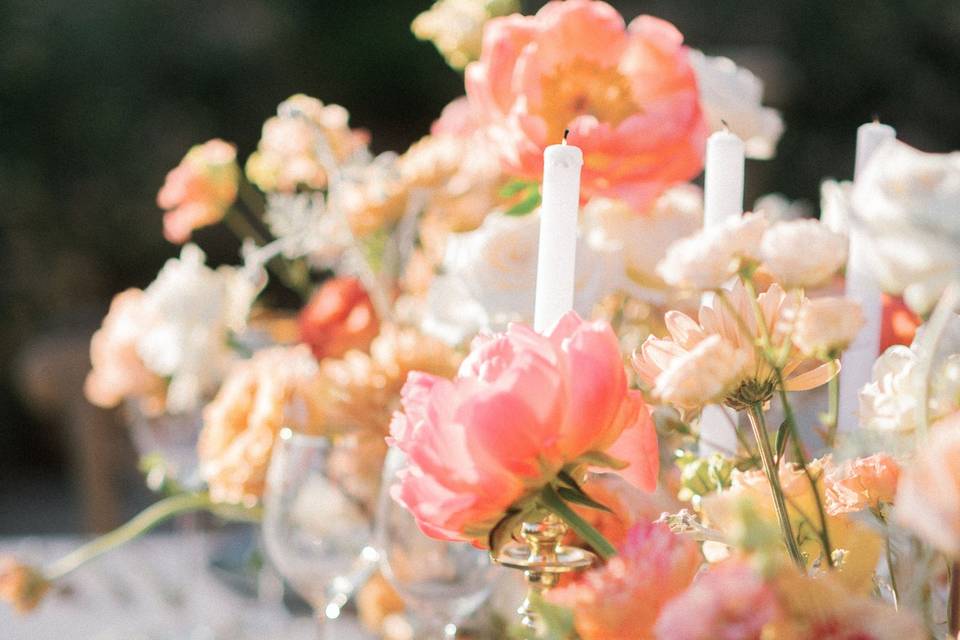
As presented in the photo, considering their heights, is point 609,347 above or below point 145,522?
above

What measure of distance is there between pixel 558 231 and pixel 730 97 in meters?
0.31

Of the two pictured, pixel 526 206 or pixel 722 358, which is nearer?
pixel 722 358

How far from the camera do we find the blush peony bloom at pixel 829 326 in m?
0.38

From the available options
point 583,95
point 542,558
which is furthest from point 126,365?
point 542,558

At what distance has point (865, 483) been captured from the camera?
0.46 meters

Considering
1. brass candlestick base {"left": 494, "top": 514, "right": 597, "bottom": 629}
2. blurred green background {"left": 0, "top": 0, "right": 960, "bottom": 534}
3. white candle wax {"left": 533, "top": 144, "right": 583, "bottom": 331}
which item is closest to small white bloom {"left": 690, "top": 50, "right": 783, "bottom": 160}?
white candle wax {"left": 533, "top": 144, "right": 583, "bottom": 331}

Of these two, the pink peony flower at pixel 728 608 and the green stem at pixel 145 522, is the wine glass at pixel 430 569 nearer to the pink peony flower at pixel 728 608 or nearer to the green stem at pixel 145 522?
the green stem at pixel 145 522

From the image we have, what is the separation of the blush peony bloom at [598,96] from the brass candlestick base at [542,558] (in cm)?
25

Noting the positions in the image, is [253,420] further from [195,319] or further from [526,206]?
[526,206]

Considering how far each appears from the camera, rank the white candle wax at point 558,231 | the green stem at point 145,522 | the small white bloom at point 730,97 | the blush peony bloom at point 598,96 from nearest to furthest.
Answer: the white candle wax at point 558,231 → the blush peony bloom at point 598,96 → the small white bloom at point 730,97 → the green stem at point 145,522

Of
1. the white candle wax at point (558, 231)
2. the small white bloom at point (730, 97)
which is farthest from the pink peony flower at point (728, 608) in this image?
the small white bloom at point (730, 97)

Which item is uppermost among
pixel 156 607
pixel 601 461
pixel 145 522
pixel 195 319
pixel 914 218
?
pixel 914 218

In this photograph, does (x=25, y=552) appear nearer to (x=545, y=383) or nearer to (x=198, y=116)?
(x=545, y=383)

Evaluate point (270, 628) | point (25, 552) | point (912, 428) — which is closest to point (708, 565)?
point (912, 428)
